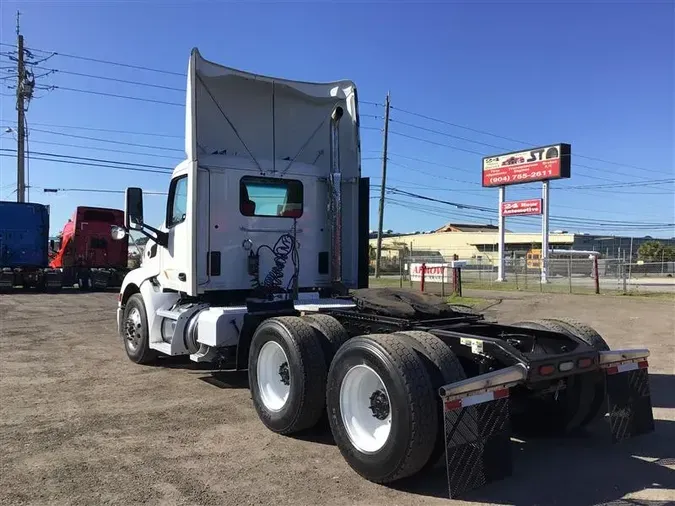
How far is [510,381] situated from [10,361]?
782 centimetres

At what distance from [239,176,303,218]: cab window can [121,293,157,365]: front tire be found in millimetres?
2234

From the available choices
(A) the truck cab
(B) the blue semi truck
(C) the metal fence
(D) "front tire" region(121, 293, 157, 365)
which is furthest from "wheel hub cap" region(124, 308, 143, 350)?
(B) the blue semi truck

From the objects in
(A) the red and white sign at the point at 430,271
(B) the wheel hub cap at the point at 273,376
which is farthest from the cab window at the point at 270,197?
(A) the red and white sign at the point at 430,271

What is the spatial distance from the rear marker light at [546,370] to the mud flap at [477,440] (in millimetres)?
336

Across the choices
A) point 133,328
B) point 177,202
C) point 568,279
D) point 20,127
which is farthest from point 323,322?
point 20,127

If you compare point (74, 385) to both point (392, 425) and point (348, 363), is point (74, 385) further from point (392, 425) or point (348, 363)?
point (392, 425)

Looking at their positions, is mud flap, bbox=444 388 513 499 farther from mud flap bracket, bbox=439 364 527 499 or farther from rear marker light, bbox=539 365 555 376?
rear marker light, bbox=539 365 555 376

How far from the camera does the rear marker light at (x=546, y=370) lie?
437 centimetres

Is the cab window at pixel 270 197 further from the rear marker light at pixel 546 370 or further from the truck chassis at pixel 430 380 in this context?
the rear marker light at pixel 546 370

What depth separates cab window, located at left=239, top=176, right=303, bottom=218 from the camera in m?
7.66

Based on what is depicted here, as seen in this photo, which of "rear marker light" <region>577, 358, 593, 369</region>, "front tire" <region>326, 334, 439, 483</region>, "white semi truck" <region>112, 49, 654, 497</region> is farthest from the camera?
"rear marker light" <region>577, 358, 593, 369</region>

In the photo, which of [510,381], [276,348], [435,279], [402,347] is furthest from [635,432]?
[435,279]

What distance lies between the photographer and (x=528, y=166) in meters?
41.3

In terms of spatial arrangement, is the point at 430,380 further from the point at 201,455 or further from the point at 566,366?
the point at 201,455
